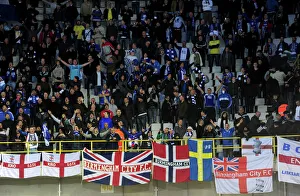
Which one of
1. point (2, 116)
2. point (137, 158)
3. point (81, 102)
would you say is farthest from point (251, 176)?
point (2, 116)

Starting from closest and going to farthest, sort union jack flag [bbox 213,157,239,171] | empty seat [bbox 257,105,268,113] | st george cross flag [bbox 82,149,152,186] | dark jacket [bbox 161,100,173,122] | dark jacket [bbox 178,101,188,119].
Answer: union jack flag [bbox 213,157,239,171], st george cross flag [bbox 82,149,152,186], dark jacket [bbox 178,101,188,119], dark jacket [bbox 161,100,173,122], empty seat [bbox 257,105,268,113]

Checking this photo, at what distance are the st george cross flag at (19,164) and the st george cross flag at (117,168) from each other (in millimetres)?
1738

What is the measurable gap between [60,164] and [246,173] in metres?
6.72

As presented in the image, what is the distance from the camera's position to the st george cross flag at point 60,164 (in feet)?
106

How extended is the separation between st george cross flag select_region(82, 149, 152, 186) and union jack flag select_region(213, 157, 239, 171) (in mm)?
2454

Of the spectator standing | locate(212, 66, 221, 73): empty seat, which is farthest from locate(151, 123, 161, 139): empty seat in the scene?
the spectator standing

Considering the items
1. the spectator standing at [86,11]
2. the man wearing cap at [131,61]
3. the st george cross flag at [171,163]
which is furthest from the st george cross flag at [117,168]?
the spectator standing at [86,11]

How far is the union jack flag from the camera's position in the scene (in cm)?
3200

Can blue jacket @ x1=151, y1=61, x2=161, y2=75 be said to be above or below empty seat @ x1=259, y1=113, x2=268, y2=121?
above

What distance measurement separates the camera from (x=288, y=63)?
38062 millimetres

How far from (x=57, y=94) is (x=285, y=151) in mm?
9405

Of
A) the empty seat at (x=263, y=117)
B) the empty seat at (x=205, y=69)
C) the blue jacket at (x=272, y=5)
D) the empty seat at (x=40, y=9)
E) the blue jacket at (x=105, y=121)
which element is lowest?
the empty seat at (x=263, y=117)

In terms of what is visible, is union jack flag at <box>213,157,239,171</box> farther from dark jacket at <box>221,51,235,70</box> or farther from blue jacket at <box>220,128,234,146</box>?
dark jacket at <box>221,51,235,70</box>

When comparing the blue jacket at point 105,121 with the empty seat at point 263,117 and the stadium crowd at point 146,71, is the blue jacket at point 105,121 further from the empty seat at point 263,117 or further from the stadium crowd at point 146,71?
the empty seat at point 263,117
